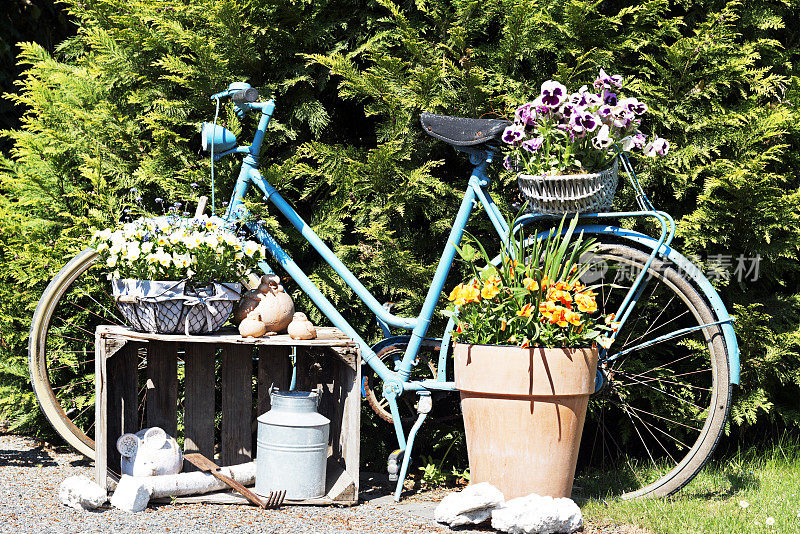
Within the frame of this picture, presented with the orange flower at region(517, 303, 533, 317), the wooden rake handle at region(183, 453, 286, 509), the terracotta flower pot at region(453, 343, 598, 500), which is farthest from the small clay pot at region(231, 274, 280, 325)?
the orange flower at region(517, 303, 533, 317)

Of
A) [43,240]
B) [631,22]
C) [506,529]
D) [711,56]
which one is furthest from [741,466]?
[43,240]

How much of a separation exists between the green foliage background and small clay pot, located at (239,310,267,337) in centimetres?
60

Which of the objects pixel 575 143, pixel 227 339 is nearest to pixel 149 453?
pixel 227 339

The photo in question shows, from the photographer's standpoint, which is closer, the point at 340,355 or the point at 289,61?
the point at 340,355

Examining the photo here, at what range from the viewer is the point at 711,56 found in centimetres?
342

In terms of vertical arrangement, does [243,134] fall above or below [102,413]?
above

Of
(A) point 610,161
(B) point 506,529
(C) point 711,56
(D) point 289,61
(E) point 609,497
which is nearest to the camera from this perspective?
(B) point 506,529

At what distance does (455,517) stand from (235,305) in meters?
1.28

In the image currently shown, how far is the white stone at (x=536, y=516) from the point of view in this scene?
269cm

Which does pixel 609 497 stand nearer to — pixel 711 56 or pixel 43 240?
pixel 711 56

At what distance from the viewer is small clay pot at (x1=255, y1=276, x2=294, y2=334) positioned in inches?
127

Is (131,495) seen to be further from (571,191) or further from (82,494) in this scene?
(571,191)

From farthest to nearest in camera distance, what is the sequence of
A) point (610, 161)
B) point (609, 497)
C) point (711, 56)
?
point (711, 56), point (609, 497), point (610, 161)

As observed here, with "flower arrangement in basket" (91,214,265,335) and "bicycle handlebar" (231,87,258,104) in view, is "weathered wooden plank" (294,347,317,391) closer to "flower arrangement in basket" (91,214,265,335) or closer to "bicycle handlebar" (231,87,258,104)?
"flower arrangement in basket" (91,214,265,335)
